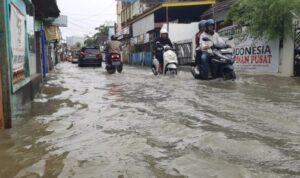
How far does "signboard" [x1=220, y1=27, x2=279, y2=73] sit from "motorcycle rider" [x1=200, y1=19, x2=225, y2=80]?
2995 millimetres

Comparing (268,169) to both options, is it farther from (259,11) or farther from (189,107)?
(259,11)

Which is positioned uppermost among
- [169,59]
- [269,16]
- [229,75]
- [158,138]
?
[269,16]

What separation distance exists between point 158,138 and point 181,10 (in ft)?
95.5

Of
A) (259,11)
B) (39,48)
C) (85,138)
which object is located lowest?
(85,138)

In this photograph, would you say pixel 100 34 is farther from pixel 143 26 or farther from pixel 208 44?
pixel 208 44

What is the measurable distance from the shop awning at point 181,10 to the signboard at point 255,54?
42.6ft

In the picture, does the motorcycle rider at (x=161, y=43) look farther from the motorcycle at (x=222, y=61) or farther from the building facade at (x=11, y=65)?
the building facade at (x=11, y=65)

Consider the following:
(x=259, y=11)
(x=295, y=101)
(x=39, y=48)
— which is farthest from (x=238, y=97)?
(x=39, y=48)

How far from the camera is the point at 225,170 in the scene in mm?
3695

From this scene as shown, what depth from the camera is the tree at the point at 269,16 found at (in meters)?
13.0

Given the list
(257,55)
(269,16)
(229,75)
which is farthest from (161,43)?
(229,75)

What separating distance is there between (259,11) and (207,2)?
1631cm

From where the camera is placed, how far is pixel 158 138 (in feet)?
16.2

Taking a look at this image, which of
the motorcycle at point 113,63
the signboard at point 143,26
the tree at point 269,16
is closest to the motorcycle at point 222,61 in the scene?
the tree at point 269,16
